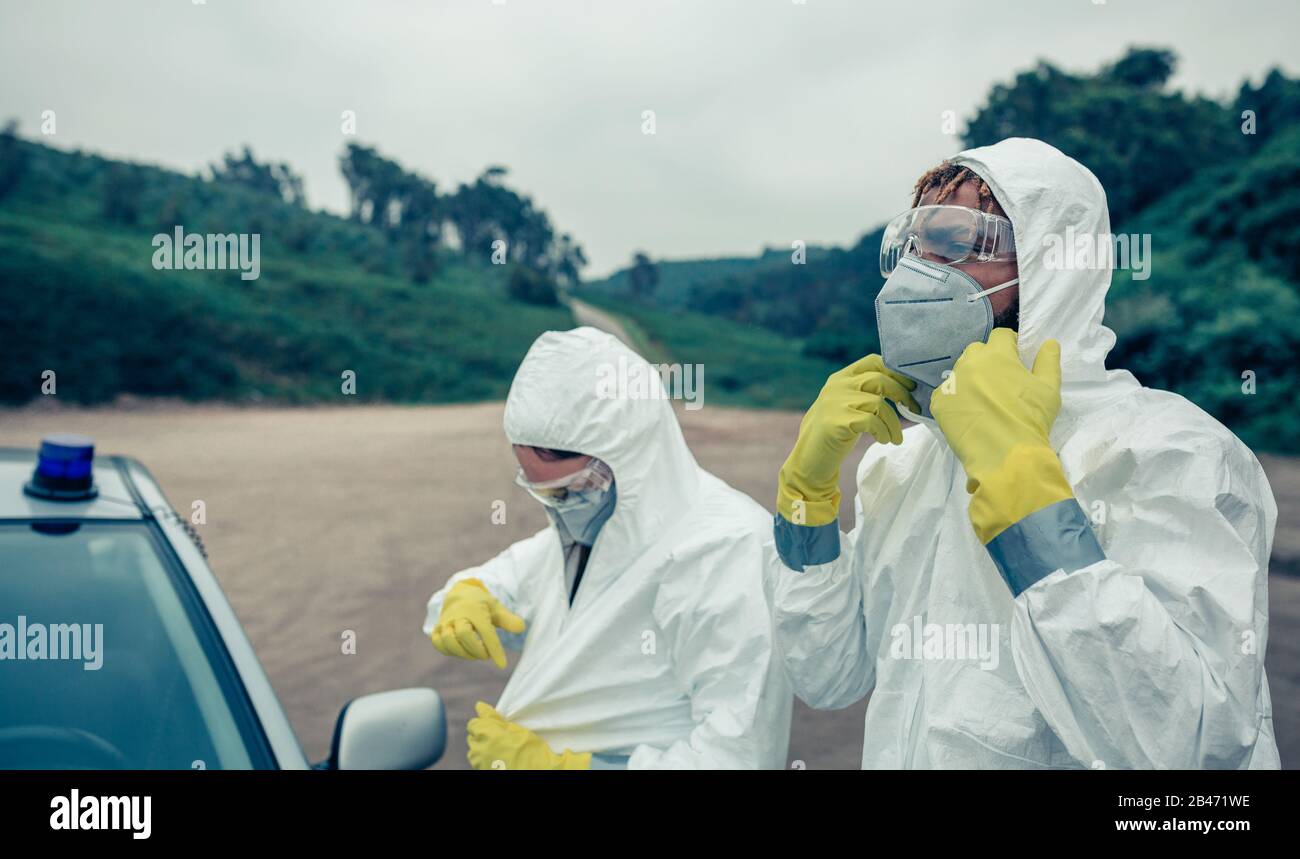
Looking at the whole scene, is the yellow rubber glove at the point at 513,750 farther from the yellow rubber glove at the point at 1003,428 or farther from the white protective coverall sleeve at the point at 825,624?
the yellow rubber glove at the point at 1003,428

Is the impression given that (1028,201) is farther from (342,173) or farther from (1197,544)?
(342,173)

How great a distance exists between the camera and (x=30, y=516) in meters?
1.85

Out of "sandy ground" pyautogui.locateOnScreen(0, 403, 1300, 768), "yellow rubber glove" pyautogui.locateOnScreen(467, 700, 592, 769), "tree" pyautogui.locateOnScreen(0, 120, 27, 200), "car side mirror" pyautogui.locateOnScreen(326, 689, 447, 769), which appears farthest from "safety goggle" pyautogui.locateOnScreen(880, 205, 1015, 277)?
"tree" pyautogui.locateOnScreen(0, 120, 27, 200)

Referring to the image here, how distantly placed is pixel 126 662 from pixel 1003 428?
149 cm

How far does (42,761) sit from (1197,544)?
5.68 ft

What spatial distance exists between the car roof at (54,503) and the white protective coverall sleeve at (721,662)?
1.06 meters

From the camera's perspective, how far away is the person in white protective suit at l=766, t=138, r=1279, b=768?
3.66 ft

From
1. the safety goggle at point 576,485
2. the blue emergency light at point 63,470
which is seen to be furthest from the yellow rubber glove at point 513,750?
the blue emergency light at point 63,470

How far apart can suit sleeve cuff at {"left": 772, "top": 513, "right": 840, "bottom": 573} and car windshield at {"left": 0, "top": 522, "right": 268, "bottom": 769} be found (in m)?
0.88

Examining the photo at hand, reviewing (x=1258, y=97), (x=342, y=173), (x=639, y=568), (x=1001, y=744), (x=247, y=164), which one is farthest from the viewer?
(x=247, y=164)

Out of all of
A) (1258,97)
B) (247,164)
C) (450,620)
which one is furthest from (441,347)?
(450,620)

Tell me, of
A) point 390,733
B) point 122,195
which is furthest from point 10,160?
point 390,733

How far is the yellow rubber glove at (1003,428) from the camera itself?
1173 millimetres

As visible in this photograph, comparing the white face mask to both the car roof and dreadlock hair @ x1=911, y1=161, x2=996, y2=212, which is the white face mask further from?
the car roof
